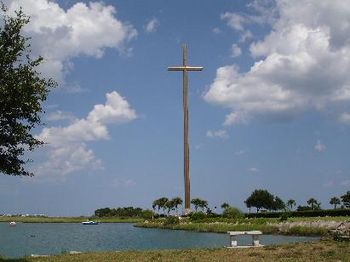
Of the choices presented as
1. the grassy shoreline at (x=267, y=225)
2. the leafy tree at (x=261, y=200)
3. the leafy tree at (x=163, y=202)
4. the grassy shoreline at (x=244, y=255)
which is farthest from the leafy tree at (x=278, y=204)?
the grassy shoreline at (x=244, y=255)

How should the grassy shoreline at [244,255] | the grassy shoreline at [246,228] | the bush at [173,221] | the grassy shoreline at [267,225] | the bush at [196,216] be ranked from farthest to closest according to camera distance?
the bush at [173,221] → the bush at [196,216] → the grassy shoreline at [267,225] → the grassy shoreline at [246,228] → the grassy shoreline at [244,255]

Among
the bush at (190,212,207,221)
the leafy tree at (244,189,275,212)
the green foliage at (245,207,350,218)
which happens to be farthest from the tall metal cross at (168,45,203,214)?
the leafy tree at (244,189,275,212)

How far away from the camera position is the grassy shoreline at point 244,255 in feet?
81.1

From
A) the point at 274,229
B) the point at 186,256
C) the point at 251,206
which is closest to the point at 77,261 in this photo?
the point at 186,256

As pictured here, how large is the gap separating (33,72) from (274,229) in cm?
4590

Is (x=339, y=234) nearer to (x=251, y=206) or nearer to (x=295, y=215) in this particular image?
(x=295, y=215)

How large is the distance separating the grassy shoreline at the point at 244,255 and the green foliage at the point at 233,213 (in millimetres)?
62427

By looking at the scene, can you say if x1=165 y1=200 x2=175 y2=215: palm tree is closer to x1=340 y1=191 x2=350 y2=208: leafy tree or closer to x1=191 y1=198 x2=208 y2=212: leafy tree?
x1=191 y1=198 x2=208 y2=212: leafy tree

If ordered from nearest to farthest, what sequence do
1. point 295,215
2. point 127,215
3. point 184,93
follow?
point 184,93
point 295,215
point 127,215

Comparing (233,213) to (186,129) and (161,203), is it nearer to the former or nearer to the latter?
(186,129)

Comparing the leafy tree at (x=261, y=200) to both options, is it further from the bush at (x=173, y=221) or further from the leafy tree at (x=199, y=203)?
the bush at (x=173, y=221)

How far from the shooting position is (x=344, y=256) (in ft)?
79.2

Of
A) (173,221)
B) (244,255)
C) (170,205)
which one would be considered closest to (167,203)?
(170,205)

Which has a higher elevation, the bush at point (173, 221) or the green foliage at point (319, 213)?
the green foliage at point (319, 213)
